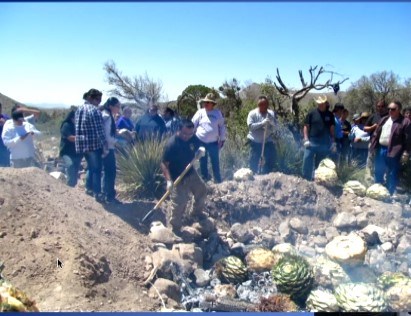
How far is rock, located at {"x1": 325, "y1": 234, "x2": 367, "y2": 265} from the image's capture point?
4.67 meters

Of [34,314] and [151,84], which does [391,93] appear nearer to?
[151,84]

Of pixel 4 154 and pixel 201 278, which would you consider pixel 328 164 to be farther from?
pixel 4 154

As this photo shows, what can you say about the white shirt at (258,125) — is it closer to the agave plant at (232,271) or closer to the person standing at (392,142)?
the person standing at (392,142)

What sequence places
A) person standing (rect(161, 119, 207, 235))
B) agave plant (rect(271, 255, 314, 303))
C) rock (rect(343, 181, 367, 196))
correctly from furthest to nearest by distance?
rock (rect(343, 181, 367, 196)) < person standing (rect(161, 119, 207, 235)) < agave plant (rect(271, 255, 314, 303))

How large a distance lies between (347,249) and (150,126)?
2.10 m

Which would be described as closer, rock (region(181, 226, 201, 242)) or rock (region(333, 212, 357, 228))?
rock (region(181, 226, 201, 242))

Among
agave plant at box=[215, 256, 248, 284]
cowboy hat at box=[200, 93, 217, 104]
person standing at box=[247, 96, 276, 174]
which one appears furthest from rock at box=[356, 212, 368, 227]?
cowboy hat at box=[200, 93, 217, 104]

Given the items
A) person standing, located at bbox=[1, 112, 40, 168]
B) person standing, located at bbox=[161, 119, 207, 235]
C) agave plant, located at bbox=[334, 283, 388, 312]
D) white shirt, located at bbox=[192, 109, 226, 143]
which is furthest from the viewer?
person standing, located at bbox=[161, 119, 207, 235]

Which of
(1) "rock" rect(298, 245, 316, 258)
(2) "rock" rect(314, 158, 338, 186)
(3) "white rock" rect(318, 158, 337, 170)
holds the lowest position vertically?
(1) "rock" rect(298, 245, 316, 258)

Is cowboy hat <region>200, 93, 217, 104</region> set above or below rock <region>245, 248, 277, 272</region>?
above

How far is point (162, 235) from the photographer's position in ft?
15.6

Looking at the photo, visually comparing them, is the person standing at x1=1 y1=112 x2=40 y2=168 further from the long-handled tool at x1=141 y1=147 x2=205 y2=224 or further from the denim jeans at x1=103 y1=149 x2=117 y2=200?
the long-handled tool at x1=141 y1=147 x2=205 y2=224

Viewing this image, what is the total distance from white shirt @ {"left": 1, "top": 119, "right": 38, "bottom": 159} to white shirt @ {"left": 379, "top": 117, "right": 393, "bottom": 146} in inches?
128

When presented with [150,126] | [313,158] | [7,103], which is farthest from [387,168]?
[7,103]
